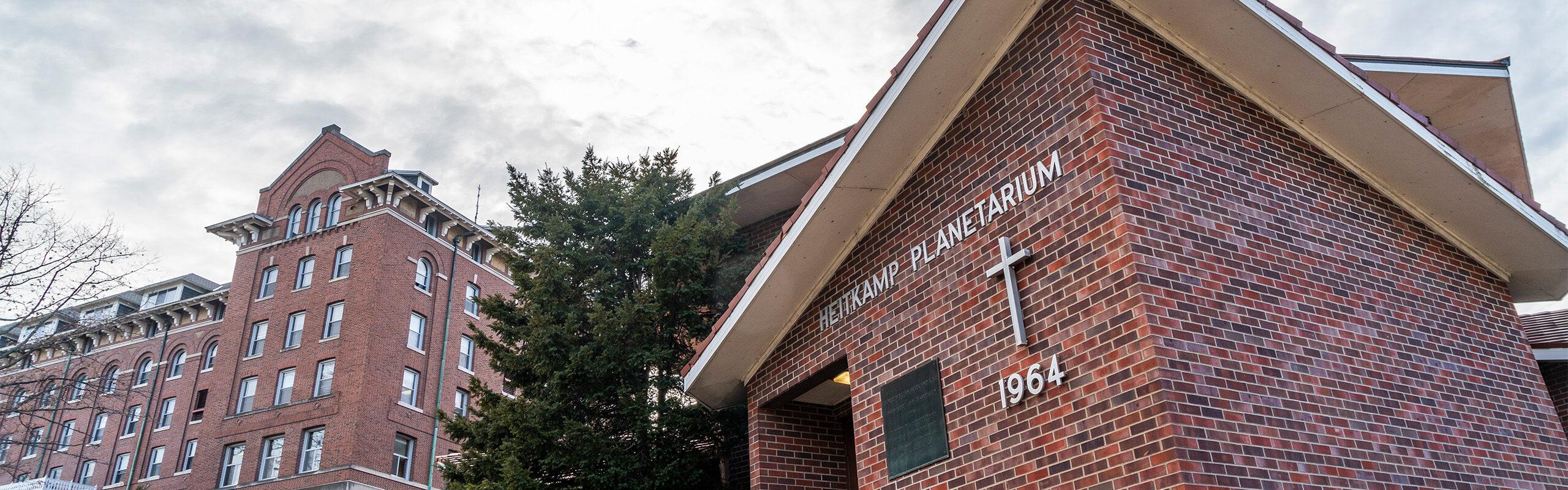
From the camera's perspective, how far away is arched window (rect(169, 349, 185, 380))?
45969 mm

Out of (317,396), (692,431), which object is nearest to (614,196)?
(692,431)

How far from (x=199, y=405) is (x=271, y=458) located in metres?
6.77

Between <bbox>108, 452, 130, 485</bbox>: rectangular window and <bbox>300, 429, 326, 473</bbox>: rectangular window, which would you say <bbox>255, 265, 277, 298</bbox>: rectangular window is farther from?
<bbox>108, 452, 130, 485</bbox>: rectangular window

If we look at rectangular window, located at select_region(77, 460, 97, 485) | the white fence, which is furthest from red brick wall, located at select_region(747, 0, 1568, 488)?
rectangular window, located at select_region(77, 460, 97, 485)

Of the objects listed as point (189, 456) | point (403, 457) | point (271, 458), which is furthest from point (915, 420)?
point (189, 456)

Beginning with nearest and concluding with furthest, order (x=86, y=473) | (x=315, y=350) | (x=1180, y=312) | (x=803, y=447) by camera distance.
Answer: (x=1180, y=312)
(x=803, y=447)
(x=315, y=350)
(x=86, y=473)

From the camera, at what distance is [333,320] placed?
39.6m

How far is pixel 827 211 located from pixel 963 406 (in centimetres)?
241

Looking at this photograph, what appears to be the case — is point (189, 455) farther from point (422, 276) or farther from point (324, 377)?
point (422, 276)

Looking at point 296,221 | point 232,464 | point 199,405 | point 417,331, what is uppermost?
point 296,221

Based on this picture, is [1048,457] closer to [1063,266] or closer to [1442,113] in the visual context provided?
[1063,266]

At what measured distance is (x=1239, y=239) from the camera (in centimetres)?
775

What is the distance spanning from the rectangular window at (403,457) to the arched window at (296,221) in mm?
10591

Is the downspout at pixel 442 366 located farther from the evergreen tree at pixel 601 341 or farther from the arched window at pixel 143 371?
the evergreen tree at pixel 601 341
